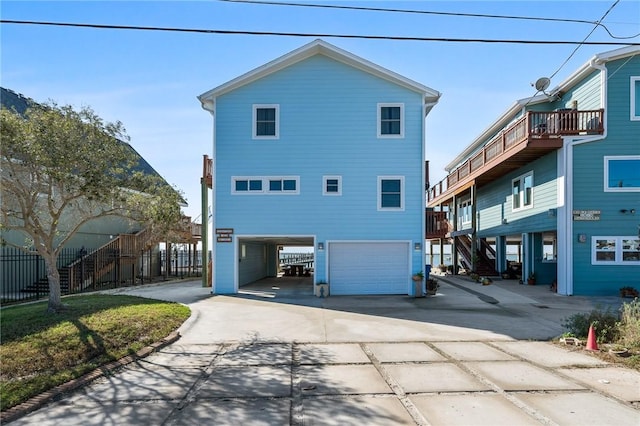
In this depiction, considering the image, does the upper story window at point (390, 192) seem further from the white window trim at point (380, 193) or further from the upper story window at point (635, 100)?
the upper story window at point (635, 100)

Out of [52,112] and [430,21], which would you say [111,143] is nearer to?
[52,112]

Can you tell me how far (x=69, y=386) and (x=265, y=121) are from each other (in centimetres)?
1252

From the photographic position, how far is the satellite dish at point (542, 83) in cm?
1761

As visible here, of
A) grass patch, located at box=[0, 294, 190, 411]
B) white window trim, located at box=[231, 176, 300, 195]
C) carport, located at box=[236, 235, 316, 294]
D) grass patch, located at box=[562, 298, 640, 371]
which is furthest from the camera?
carport, located at box=[236, 235, 316, 294]

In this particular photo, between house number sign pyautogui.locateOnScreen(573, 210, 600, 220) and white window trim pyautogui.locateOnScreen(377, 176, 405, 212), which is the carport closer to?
white window trim pyautogui.locateOnScreen(377, 176, 405, 212)

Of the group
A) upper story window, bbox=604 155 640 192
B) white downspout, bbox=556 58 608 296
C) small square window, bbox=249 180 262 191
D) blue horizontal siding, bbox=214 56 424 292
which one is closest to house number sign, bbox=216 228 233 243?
blue horizontal siding, bbox=214 56 424 292

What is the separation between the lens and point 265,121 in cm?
1638

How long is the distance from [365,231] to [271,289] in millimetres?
5035

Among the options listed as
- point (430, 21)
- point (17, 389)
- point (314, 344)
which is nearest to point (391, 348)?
point (314, 344)

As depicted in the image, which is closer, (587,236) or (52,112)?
(52,112)

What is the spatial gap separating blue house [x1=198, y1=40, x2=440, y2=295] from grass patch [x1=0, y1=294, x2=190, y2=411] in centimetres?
622

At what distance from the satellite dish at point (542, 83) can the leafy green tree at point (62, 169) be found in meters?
16.5

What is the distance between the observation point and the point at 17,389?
5305 millimetres

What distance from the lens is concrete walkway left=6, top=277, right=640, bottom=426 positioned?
4758 mm
